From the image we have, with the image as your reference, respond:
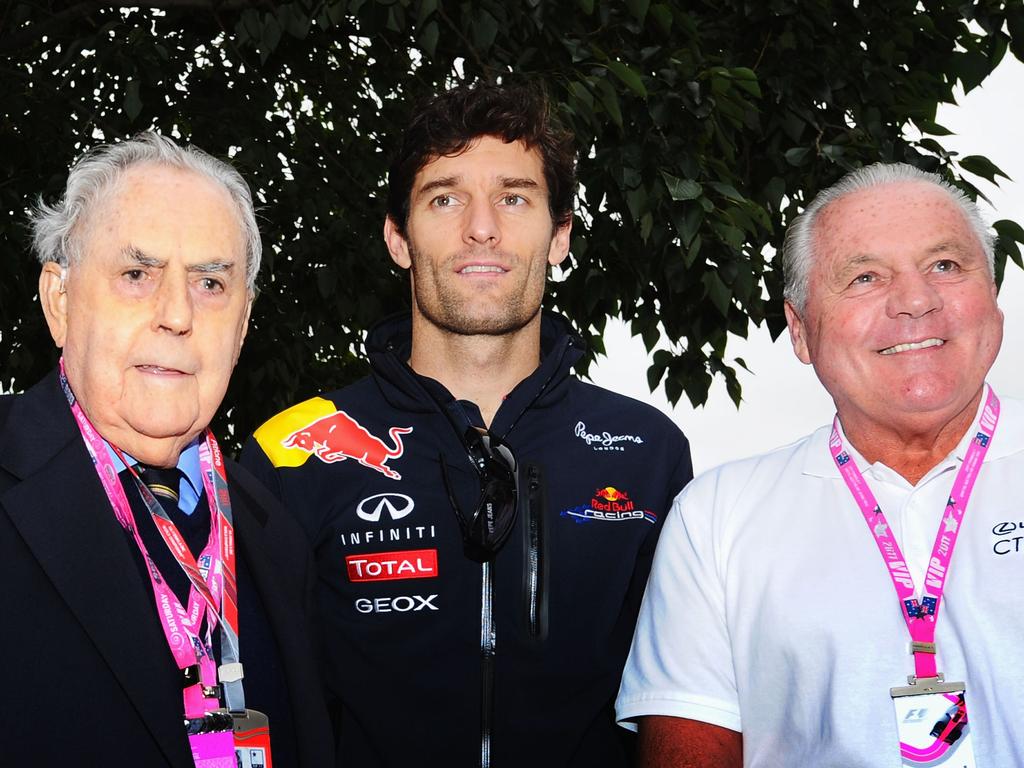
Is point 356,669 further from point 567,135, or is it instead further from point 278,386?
point 278,386

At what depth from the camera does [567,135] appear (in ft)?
14.2

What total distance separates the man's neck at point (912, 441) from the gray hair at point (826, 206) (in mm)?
406

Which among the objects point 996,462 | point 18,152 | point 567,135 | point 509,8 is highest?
point 18,152

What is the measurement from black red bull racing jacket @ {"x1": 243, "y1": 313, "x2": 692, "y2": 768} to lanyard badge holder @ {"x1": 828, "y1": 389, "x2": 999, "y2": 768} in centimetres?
81

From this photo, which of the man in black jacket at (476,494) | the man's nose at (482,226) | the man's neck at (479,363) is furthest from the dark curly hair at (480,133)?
the man's neck at (479,363)

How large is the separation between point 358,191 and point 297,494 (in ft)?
14.3

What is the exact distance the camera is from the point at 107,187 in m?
2.86

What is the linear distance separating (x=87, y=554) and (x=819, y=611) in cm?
172

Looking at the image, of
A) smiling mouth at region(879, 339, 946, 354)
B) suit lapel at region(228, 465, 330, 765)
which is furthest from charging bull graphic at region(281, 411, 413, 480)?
smiling mouth at region(879, 339, 946, 354)

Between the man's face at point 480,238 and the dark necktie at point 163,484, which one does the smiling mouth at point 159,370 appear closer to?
the dark necktie at point 163,484

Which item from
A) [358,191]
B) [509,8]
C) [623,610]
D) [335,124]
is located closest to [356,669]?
[623,610]

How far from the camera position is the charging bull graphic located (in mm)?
3668

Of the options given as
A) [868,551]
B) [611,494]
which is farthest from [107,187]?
[868,551]

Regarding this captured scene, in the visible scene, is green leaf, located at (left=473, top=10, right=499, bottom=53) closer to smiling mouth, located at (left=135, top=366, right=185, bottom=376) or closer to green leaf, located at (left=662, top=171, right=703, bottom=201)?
green leaf, located at (left=662, top=171, right=703, bottom=201)
